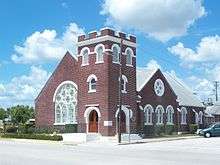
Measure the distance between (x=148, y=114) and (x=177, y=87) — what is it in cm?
1298

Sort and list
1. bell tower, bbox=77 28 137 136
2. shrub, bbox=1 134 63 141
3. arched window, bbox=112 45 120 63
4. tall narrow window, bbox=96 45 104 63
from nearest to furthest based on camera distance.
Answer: shrub, bbox=1 134 63 141 → bell tower, bbox=77 28 137 136 → tall narrow window, bbox=96 45 104 63 → arched window, bbox=112 45 120 63

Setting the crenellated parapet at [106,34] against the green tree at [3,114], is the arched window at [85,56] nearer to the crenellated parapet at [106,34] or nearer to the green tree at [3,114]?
the crenellated parapet at [106,34]

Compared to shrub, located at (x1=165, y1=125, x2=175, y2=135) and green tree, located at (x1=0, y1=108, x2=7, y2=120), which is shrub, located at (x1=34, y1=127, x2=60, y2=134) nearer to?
shrub, located at (x1=165, y1=125, x2=175, y2=135)

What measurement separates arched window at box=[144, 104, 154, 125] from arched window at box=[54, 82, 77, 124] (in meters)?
8.30

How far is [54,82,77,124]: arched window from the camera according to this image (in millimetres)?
51406

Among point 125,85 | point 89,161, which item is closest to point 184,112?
point 125,85

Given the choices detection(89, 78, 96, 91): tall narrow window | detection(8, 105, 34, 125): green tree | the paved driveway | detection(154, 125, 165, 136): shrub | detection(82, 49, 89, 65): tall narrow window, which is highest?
detection(82, 49, 89, 65): tall narrow window

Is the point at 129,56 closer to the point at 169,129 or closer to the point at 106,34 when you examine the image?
the point at 106,34

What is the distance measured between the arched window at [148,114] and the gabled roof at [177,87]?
2.61m

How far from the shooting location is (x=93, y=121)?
48531 mm

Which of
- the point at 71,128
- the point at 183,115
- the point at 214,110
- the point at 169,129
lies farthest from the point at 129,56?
the point at 214,110

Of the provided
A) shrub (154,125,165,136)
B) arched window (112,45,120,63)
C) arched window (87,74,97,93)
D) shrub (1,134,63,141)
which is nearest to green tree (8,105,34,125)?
shrub (1,134,63,141)

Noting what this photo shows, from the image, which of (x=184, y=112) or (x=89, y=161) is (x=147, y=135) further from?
(x=89, y=161)

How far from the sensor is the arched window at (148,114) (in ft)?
177
